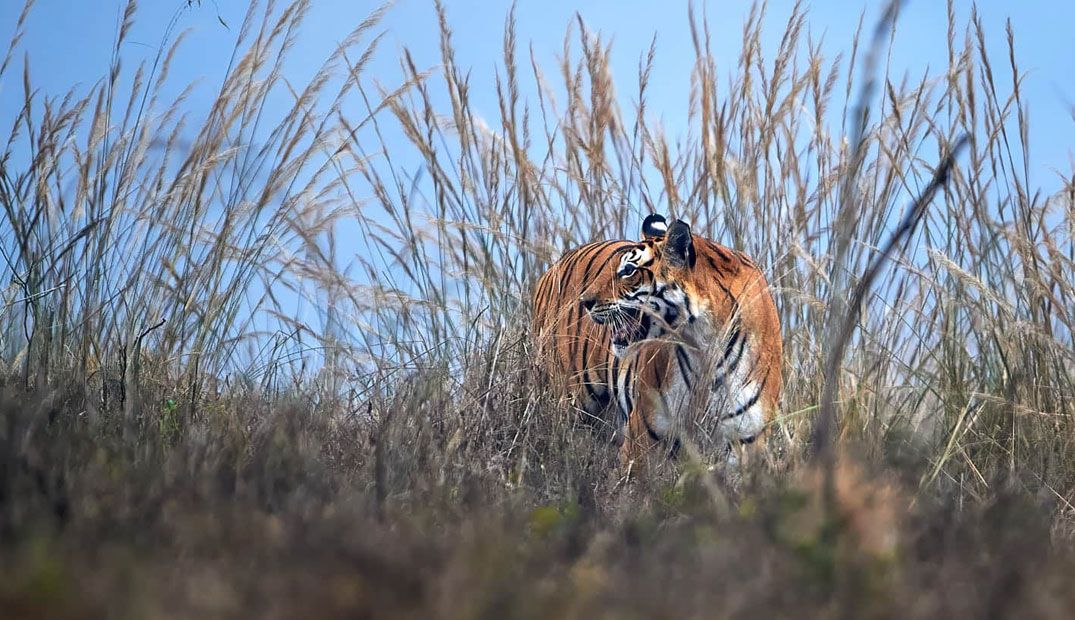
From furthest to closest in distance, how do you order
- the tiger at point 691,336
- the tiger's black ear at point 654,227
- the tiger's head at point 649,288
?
the tiger's black ear at point 654,227, the tiger's head at point 649,288, the tiger at point 691,336

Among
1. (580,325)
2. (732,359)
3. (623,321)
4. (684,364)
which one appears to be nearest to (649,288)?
(623,321)

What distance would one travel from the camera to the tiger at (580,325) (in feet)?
13.4

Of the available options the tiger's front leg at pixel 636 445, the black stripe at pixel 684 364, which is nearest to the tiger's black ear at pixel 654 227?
the black stripe at pixel 684 364

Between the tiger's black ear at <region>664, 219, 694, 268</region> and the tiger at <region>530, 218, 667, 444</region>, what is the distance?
10cm

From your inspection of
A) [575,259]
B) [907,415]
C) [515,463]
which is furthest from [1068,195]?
[515,463]

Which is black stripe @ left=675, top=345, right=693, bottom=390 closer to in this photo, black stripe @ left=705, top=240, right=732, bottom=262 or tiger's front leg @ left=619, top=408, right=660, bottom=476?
tiger's front leg @ left=619, top=408, right=660, bottom=476

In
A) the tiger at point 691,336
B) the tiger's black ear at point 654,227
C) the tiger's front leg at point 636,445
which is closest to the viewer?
the tiger's front leg at point 636,445

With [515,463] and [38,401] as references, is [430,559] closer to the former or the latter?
[38,401]

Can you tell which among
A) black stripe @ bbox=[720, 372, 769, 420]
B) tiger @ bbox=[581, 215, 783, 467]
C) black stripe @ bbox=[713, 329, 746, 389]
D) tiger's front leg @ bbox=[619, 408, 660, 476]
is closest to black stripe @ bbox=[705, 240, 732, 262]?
tiger @ bbox=[581, 215, 783, 467]

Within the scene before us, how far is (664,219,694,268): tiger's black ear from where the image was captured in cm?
402

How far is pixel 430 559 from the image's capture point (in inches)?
54.1

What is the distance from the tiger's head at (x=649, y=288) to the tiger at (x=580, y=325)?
10mm

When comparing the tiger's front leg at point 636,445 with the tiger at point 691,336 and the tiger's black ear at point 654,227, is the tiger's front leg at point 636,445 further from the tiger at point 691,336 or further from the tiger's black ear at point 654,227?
the tiger's black ear at point 654,227

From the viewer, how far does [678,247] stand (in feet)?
13.3
